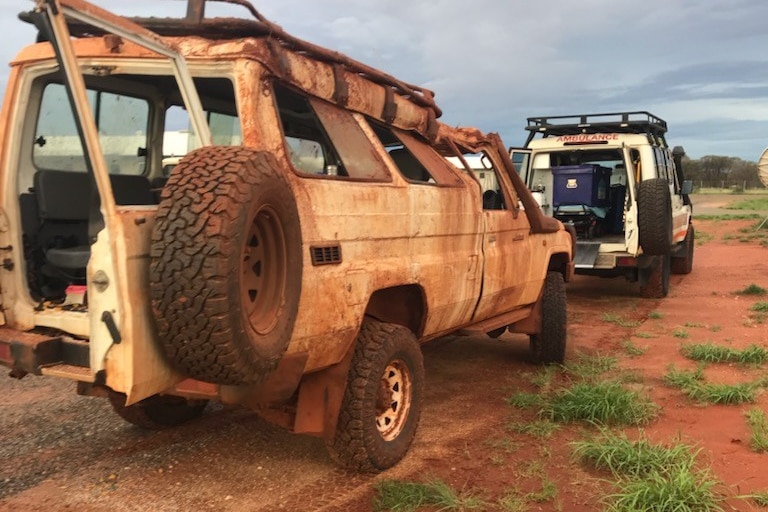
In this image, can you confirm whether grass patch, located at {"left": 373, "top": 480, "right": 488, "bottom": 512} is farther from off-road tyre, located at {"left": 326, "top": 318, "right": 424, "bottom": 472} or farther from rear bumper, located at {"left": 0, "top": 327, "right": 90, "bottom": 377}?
rear bumper, located at {"left": 0, "top": 327, "right": 90, "bottom": 377}

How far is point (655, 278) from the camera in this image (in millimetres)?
10523

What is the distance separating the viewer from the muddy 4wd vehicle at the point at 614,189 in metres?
9.61

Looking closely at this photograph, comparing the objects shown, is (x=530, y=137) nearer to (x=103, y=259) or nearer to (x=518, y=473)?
(x=518, y=473)

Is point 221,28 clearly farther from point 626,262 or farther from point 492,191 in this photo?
point 626,262

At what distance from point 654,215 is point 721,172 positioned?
211 feet

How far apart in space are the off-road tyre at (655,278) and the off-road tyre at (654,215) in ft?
3.02

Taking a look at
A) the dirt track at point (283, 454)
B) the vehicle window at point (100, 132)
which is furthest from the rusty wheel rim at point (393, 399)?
the vehicle window at point (100, 132)

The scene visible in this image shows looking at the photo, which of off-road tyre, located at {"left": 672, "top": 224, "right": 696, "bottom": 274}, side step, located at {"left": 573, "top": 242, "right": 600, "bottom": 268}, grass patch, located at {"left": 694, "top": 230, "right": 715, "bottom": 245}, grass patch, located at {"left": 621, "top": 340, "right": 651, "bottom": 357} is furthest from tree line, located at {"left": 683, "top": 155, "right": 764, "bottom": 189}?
grass patch, located at {"left": 621, "top": 340, "right": 651, "bottom": 357}

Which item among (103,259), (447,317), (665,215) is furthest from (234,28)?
(665,215)

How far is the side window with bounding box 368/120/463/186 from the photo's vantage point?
14.6 ft

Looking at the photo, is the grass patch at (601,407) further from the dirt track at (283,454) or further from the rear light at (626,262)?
the rear light at (626,262)

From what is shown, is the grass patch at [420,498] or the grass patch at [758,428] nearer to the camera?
the grass patch at [420,498]

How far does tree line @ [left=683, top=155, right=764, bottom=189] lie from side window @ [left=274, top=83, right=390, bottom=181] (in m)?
64.9

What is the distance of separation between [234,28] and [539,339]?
13.8 ft
